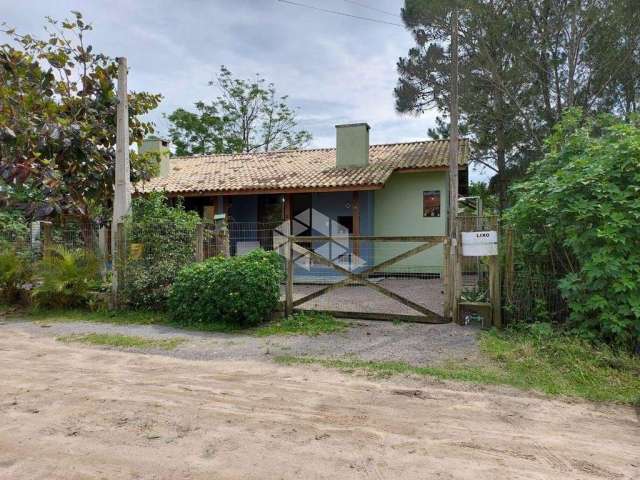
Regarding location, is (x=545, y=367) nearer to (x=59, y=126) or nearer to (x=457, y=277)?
(x=457, y=277)

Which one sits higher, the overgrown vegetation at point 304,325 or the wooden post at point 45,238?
the wooden post at point 45,238

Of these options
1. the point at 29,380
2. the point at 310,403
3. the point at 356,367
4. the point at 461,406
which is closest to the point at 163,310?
the point at 29,380

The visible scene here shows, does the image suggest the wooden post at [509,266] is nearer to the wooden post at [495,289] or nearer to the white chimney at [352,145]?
the wooden post at [495,289]

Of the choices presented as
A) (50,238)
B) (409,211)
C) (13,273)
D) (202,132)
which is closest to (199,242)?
(50,238)

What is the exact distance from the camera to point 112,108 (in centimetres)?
1092

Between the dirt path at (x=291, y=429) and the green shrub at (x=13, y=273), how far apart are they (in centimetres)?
540

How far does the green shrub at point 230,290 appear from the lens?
7414 mm

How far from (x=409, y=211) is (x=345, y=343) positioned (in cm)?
985

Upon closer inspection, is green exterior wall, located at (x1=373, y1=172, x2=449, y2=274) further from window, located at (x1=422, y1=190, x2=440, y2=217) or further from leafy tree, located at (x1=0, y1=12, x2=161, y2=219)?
leafy tree, located at (x1=0, y1=12, x2=161, y2=219)

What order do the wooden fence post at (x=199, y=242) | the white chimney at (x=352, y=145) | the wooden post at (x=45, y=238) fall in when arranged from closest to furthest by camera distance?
the wooden fence post at (x=199, y=242), the wooden post at (x=45, y=238), the white chimney at (x=352, y=145)

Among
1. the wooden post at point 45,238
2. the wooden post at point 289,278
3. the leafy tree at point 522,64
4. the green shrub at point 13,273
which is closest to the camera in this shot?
→ the wooden post at point 289,278

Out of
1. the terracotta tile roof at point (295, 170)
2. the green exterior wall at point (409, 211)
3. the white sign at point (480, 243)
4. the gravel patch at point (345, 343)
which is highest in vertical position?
the terracotta tile roof at point (295, 170)

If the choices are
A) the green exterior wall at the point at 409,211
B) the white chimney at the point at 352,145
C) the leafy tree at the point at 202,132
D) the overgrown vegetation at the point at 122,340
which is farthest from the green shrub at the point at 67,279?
the leafy tree at the point at 202,132

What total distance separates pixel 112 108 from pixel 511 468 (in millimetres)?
11128
